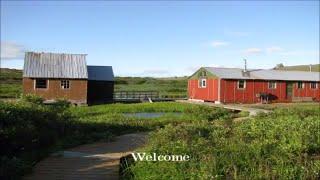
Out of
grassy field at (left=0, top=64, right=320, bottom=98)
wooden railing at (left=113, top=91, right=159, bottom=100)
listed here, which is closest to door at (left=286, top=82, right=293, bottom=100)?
wooden railing at (left=113, top=91, right=159, bottom=100)

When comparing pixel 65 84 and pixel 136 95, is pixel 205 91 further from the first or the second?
pixel 65 84

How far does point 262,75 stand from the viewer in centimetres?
4222

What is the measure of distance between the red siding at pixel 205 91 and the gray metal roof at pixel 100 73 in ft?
26.6

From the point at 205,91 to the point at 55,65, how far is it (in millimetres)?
13328

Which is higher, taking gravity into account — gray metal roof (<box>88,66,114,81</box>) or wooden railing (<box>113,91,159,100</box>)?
gray metal roof (<box>88,66,114,81</box>)

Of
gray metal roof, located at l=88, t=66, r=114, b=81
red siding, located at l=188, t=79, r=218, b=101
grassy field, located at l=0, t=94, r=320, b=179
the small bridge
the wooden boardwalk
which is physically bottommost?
the wooden boardwalk

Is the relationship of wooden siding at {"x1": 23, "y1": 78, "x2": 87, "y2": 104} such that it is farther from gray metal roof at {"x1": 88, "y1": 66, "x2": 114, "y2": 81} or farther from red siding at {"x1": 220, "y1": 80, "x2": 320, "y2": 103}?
red siding at {"x1": 220, "y1": 80, "x2": 320, "y2": 103}

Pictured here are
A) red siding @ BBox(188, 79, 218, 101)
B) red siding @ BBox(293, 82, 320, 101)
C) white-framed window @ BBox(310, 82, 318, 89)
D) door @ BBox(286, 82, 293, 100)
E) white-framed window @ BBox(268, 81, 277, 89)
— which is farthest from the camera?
white-framed window @ BBox(310, 82, 318, 89)

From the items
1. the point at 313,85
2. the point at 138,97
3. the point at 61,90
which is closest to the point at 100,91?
the point at 61,90

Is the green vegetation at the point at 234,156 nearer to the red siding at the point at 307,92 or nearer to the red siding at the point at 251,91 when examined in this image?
the red siding at the point at 251,91

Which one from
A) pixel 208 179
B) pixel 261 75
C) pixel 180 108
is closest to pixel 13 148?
pixel 208 179

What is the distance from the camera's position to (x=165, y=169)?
34.3 ft

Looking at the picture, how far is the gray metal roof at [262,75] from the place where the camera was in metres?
40.3

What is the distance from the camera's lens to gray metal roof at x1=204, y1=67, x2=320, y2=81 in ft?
132
